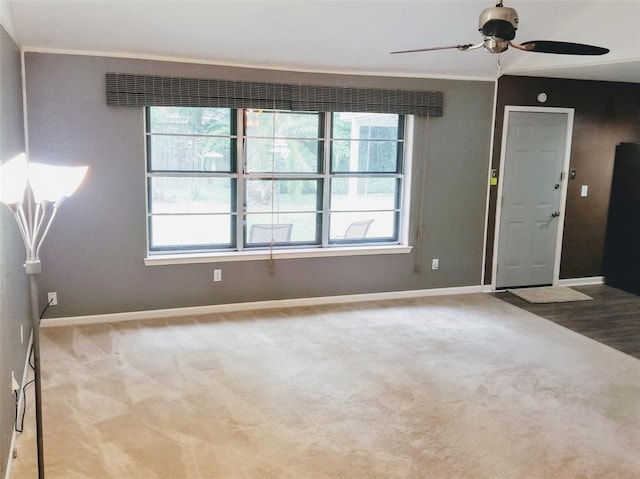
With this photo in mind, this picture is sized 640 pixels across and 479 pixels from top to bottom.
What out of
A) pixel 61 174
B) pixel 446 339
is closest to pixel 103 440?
pixel 61 174

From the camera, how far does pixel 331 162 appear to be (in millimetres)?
5602

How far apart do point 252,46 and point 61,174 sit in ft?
9.46

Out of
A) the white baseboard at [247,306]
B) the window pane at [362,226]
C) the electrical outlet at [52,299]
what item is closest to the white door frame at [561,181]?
the white baseboard at [247,306]

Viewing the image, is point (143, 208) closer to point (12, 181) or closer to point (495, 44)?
point (12, 181)

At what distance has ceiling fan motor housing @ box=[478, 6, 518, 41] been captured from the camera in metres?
3.02

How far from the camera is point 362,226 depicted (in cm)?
589

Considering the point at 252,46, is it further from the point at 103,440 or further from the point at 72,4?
the point at 103,440

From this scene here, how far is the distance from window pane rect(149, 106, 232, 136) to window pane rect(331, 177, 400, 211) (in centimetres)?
123

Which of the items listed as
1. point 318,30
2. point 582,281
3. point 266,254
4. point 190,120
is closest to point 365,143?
point 318,30

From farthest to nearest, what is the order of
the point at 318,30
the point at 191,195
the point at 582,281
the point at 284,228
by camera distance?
the point at 582,281 < the point at 284,228 < the point at 191,195 < the point at 318,30

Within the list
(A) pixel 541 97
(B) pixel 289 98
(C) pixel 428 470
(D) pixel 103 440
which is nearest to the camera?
(C) pixel 428 470

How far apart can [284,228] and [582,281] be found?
12.2 ft

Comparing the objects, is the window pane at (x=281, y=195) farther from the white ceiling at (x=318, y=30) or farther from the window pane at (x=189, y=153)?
the white ceiling at (x=318, y=30)

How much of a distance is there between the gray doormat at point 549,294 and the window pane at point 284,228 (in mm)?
2363
